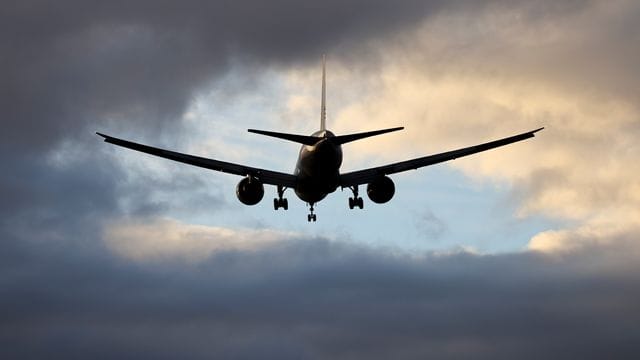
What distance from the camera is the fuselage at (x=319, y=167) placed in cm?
8025

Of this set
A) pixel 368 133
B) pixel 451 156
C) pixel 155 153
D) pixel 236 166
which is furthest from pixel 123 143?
pixel 451 156

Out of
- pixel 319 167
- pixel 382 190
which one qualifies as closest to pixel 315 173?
pixel 319 167

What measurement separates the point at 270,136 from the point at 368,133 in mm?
7163

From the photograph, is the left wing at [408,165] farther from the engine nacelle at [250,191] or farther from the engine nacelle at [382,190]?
the engine nacelle at [250,191]

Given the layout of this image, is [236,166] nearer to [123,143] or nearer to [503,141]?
[123,143]

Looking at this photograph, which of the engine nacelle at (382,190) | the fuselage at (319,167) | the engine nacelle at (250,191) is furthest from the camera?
the engine nacelle at (382,190)

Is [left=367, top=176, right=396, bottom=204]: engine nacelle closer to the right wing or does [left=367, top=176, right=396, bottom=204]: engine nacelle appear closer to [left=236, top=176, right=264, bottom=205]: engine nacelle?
the right wing

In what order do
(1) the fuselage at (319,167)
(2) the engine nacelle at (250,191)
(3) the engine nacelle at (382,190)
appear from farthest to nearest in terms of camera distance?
(3) the engine nacelle at (382,190)
(2) the engine nacelle at (250,191)
(1) the fuselage at (319,167)

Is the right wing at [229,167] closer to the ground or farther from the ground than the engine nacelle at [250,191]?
farther from the ground

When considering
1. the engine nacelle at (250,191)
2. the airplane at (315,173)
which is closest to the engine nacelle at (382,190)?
the airplane at (315,173)

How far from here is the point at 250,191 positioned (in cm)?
8869

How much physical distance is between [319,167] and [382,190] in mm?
10062

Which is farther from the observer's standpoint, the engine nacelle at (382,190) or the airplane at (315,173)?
the engine nacelle at (382,190)

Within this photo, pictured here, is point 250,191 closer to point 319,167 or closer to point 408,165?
point 319,167
